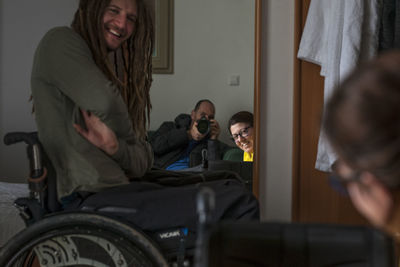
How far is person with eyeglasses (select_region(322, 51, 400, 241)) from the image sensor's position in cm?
45

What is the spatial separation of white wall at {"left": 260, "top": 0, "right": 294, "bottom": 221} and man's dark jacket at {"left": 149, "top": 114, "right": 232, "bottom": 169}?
0.88 feet

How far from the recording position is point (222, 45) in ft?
5.89

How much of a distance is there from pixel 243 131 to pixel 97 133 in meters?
0.86

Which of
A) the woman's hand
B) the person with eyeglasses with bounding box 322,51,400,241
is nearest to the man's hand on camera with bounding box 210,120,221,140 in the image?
the woman's hand

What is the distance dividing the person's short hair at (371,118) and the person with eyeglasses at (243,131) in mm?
1308

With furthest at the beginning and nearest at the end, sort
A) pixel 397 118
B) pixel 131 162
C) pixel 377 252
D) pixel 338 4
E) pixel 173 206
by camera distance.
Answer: pixel 338 4 → pixel 131 162 → pixel 173 206 → pixel 377 252 → pixel 397 118

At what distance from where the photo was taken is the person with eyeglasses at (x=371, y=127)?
0.45 m

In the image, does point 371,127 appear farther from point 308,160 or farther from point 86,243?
point 308,160

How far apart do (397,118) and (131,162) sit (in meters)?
0.80

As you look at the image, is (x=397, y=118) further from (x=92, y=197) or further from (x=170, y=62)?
(x=170, y=62)

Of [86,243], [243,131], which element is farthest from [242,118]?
[86,243]

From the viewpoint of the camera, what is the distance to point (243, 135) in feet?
6.04

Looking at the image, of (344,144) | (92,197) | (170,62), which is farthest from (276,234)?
(170,62)

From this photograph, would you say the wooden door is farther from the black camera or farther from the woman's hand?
the woman's hand
